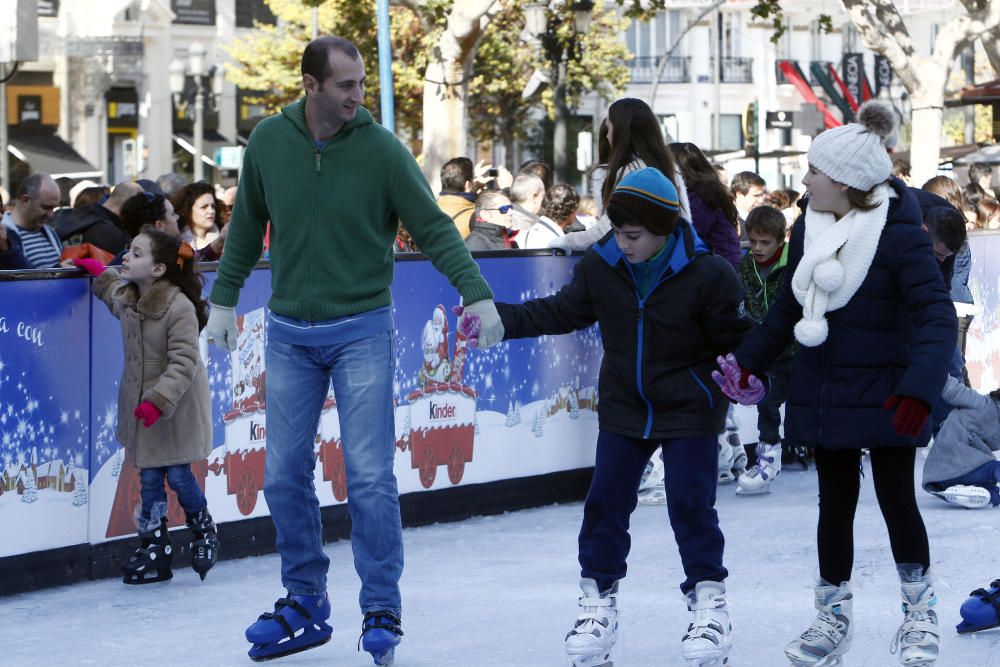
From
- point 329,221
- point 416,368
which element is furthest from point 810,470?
point 329,221

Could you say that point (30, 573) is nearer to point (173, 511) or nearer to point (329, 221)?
point (173, 511)

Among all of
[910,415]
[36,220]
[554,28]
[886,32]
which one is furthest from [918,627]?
[554,28]

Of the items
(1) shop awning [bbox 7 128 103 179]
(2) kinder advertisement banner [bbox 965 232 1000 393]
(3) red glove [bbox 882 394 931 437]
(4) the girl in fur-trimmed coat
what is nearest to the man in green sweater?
(3) red glove [bbox 882 394 931 437]

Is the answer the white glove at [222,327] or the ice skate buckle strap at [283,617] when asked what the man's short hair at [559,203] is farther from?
the ice skate buckle strap at [283,617]

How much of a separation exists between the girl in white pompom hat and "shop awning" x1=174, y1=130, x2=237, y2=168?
43.5 meters

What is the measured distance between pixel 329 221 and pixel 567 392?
156 inches

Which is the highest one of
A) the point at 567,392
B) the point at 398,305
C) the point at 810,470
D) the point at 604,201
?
the point at 604,201

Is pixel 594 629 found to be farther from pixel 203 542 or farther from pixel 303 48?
pixel 303 48

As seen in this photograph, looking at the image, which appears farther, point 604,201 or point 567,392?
point 567,392

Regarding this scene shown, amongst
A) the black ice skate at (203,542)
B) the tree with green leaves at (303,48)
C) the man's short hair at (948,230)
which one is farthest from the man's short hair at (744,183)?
the tree with green leaves at (303,48)

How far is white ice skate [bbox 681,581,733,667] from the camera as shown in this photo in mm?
5191

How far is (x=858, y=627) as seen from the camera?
600 cm

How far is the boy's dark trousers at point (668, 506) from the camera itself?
17.5ft

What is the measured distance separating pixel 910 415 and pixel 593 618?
1.10m
